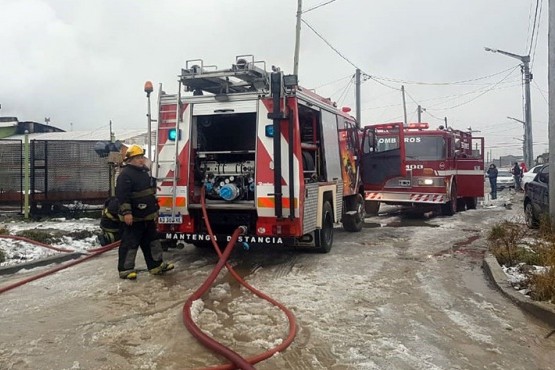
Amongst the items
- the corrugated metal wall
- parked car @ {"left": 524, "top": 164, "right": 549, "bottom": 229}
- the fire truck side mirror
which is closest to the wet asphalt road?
the fire truck side mirror

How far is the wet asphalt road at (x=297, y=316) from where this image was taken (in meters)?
3.98

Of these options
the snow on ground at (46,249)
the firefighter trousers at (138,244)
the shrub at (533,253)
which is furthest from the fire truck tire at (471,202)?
the firefighter trousers at (138,244)

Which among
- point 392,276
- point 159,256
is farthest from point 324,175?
point 159,256

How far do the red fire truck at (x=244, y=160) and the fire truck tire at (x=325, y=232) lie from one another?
2 cm

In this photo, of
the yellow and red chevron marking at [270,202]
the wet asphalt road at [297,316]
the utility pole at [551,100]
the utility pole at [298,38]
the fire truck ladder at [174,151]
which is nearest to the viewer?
the wet asphalt road at [297,316]

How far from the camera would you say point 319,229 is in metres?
8.01

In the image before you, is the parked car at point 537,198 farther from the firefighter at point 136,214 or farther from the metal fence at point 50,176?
the metal fence at point 50,176

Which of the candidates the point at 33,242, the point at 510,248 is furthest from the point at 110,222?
the point at 510,248

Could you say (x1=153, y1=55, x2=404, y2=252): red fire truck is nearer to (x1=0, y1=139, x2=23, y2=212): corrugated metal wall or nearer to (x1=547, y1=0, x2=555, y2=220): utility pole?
(x1=547, y1=0, x2=555, y2=220): utility pole

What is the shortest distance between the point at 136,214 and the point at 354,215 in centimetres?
558

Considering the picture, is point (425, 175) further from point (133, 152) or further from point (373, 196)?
point (133, 152)

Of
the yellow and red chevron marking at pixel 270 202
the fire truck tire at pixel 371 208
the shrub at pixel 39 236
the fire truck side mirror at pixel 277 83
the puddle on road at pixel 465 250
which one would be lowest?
the puddle on road at pixel 465 250

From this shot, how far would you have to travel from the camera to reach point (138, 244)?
21.7 ft

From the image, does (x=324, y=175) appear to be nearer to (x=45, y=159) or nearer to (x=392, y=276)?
(x=392, y=276)
